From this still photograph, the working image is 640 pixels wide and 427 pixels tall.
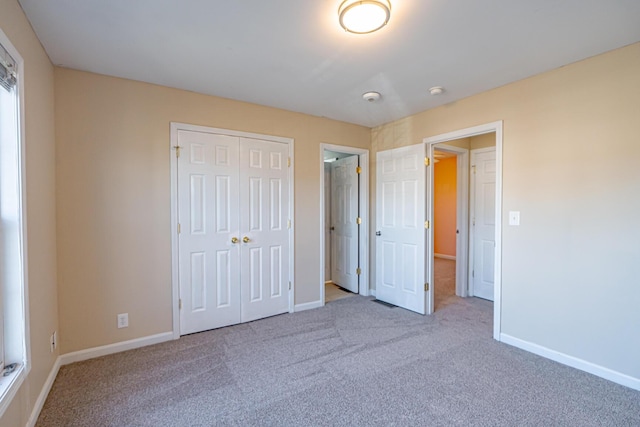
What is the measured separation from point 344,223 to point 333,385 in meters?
2.75

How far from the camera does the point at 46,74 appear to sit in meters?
2.21

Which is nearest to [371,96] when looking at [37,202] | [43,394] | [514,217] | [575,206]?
[514,217]

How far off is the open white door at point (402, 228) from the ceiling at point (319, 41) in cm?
99

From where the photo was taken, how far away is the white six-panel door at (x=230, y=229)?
2.97 meters

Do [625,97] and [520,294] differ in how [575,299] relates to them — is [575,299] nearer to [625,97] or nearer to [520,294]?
[520,294]

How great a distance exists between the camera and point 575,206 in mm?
2383

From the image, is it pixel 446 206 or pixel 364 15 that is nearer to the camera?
pixel 364 15

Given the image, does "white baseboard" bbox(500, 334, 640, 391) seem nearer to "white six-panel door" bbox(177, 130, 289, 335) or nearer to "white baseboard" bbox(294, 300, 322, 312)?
"white baseboard" bbox(294, 300, 322, 312)

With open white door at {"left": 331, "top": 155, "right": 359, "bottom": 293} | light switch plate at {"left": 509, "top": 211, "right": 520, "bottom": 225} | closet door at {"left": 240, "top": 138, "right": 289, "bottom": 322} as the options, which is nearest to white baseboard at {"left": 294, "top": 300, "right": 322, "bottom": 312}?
closet door at {"left": 240, "top": 138, "right": 289, "bottom": 322}

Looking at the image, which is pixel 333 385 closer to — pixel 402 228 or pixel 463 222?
pixel 402 228

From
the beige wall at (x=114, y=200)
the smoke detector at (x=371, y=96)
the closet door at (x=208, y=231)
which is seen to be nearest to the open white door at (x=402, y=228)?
the smoke detector at (x=371, y=96)

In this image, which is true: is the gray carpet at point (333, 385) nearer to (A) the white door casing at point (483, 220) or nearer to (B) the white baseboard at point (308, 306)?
(B) the white baseboard at point (308, 306)

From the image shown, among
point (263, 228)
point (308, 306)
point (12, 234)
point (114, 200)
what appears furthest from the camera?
point (308, 306)

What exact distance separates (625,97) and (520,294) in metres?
1.71
